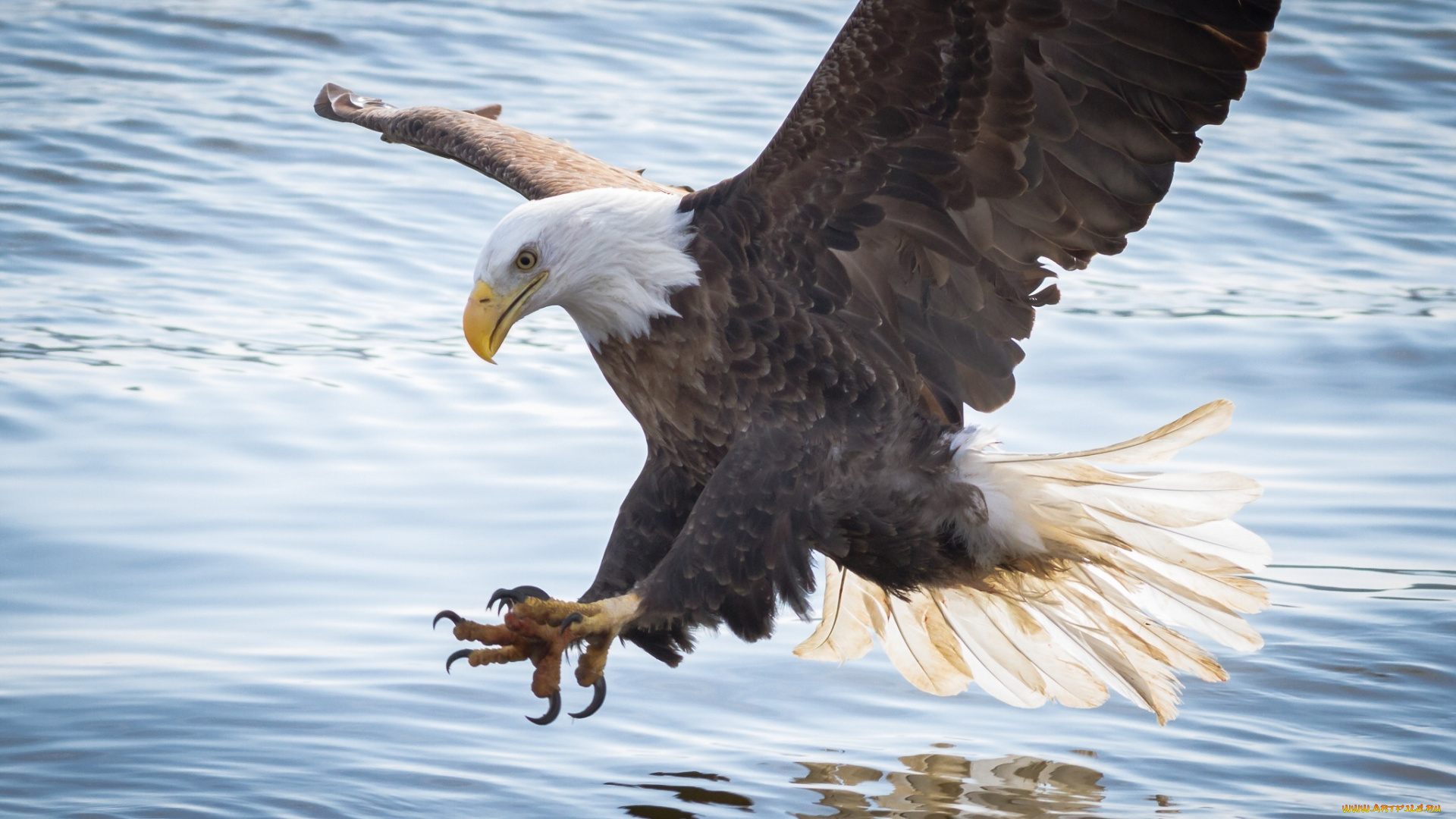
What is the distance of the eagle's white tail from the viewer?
151 inches

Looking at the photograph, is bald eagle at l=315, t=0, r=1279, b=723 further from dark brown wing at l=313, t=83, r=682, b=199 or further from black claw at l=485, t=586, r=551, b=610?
dark brown wing at l=313, t=83, r=682, b=199

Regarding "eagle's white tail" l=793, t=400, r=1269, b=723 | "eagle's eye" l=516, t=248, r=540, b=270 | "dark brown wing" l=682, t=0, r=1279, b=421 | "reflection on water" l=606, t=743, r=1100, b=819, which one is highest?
"dark brown wing" l=682, t=0, r=1279, b=421

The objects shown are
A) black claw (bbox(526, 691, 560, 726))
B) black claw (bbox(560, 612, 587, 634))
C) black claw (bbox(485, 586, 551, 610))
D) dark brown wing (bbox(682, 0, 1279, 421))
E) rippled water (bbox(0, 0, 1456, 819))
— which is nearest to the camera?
dark brown wing (bbox(682, 0, 1279, 421))

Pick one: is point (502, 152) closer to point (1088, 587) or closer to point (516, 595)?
point (516, 595)

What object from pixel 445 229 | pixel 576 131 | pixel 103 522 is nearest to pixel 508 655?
pixel 103 522

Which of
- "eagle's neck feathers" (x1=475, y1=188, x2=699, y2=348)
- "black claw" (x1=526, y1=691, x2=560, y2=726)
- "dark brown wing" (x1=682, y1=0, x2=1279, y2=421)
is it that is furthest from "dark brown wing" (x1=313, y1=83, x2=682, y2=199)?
"black claw" (x1=526, y1=691, x2=560, y2=726)

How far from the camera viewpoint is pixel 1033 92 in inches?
133

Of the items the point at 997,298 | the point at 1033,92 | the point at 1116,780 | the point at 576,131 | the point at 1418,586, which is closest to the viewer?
the point at 1033,92

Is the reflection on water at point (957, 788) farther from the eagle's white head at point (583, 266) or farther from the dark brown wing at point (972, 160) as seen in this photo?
the eagle's white head at point (583, 266)

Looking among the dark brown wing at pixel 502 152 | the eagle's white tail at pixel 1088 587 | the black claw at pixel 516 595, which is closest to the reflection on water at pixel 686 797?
the black claw at pixel 516 595

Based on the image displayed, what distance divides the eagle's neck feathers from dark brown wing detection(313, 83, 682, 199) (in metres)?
0.67

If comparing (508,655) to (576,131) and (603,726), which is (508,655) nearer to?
(603,726)

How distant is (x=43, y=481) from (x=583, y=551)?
1680mm

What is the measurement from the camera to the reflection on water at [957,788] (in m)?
3.80
